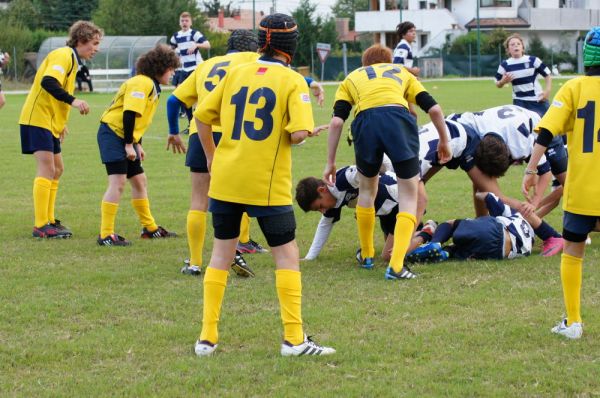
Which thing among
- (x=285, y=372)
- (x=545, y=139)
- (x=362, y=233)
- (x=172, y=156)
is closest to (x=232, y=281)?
(x=362, y=233)

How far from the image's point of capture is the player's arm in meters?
7.84

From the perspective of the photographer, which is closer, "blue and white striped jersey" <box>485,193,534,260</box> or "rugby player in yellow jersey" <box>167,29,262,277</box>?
"rugby player in yellow jersey" <box>167,29,262,277</box>

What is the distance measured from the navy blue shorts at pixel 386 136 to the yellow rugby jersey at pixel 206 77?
977 millimetres

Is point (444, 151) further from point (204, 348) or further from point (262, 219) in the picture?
point (204, 348)

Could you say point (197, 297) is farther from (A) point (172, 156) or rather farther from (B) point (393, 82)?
(A) point (172, 156)

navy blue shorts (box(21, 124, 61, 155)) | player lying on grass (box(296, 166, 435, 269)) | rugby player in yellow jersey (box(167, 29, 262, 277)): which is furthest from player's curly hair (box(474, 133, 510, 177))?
navy blue shorts (box(21, 124, 61, 155))

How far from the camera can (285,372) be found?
488 cm

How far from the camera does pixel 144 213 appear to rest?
9203 millimetres

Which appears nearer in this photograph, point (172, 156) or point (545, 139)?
point (545, 139)

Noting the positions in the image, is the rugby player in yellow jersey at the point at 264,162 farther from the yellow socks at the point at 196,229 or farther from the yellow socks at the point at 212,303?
the yellow socks at the point at 196,229

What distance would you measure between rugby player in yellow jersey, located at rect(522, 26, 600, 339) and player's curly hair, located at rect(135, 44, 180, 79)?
13.5 ft

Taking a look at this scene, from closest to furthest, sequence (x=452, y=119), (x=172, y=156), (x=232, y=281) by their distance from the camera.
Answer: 1. (x=232, y=281)
2. (x=452, y=119)
3. (x=172, y=156)

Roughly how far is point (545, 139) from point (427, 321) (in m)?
1.32

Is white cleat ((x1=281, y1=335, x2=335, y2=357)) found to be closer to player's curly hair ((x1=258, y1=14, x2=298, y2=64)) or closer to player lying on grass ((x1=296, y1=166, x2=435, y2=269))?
player's curly hair ((x1=258, y1=14, x2=298, y2=64))
